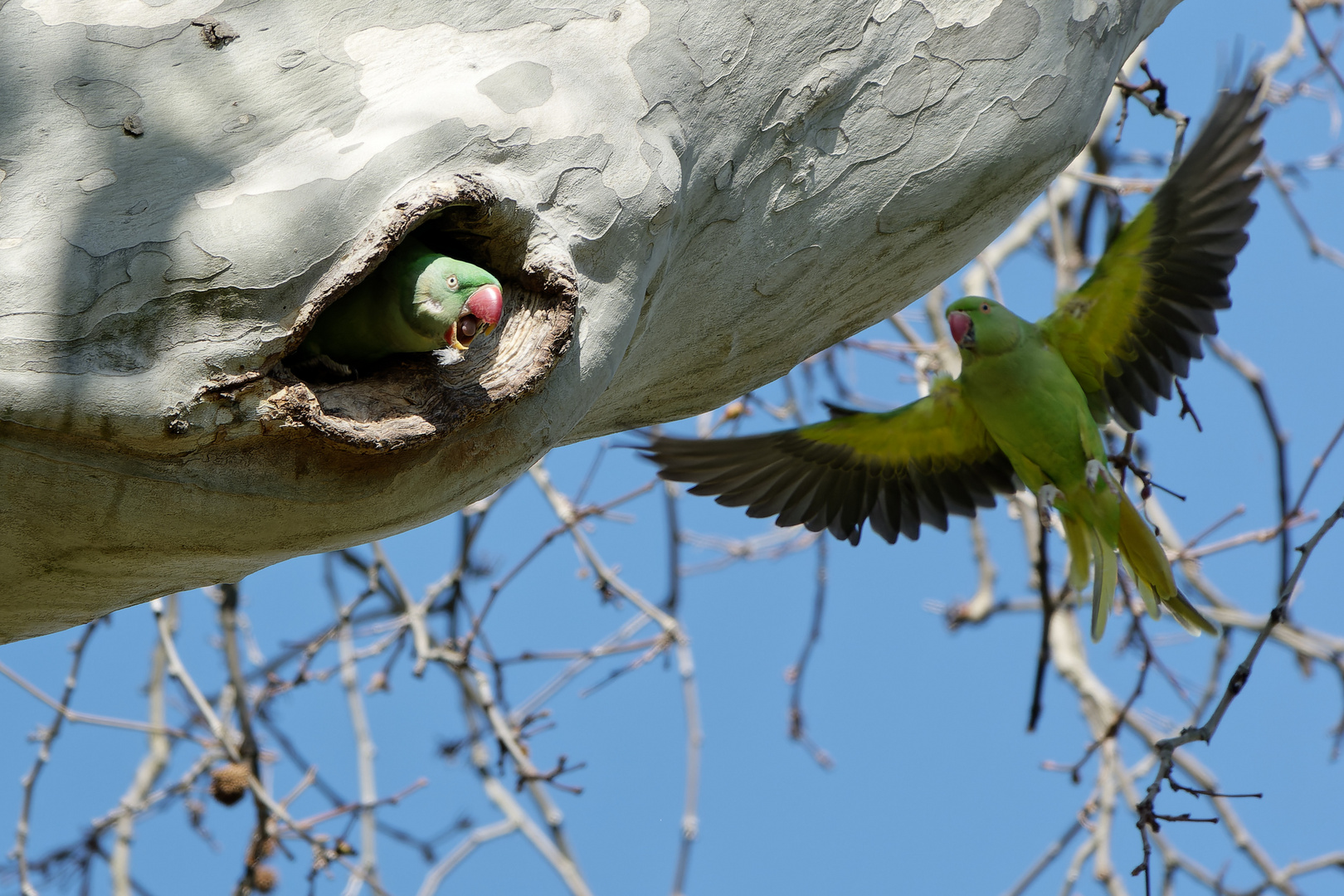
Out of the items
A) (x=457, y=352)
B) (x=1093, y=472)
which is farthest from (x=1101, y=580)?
(x=457, y=352)

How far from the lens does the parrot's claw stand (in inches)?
123

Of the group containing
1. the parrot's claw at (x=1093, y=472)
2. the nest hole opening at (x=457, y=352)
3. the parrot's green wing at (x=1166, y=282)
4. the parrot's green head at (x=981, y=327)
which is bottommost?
the nest hole opening at (x=457, y=352)

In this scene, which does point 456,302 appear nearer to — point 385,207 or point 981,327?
point 385,207

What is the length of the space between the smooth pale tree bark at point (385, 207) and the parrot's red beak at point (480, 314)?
36mm

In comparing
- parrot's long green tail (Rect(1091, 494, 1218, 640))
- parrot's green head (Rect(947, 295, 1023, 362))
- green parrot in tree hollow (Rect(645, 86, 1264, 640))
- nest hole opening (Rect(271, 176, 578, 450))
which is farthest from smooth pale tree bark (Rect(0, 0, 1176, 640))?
parrot's long green tail (Rect(1091, 494, 1218, 640))

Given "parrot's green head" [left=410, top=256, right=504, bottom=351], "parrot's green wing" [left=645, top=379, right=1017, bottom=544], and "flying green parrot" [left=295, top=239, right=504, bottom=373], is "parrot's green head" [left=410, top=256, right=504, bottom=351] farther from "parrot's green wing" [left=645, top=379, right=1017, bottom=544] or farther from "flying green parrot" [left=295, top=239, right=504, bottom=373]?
"parrot's green wing" [left=645, top=379, right=1017, bottom=544]

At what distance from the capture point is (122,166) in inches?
56.8

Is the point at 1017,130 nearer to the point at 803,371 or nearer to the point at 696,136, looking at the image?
the point at 696,136

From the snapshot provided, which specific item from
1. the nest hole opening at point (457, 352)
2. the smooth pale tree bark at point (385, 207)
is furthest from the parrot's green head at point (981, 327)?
the nest hole opening at point (457, 352)

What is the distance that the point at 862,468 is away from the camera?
11.1 feet

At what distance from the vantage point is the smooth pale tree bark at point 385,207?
1.39 metres

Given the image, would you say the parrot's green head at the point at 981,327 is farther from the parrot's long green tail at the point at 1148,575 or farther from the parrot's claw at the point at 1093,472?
the parrot's long green tail at the point at 1148,575

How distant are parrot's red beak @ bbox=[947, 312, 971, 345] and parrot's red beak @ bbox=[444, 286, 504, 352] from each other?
6.15 ft

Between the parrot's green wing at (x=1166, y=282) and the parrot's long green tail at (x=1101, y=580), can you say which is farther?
the parrot's long green tail at (x=1101, y=580)
